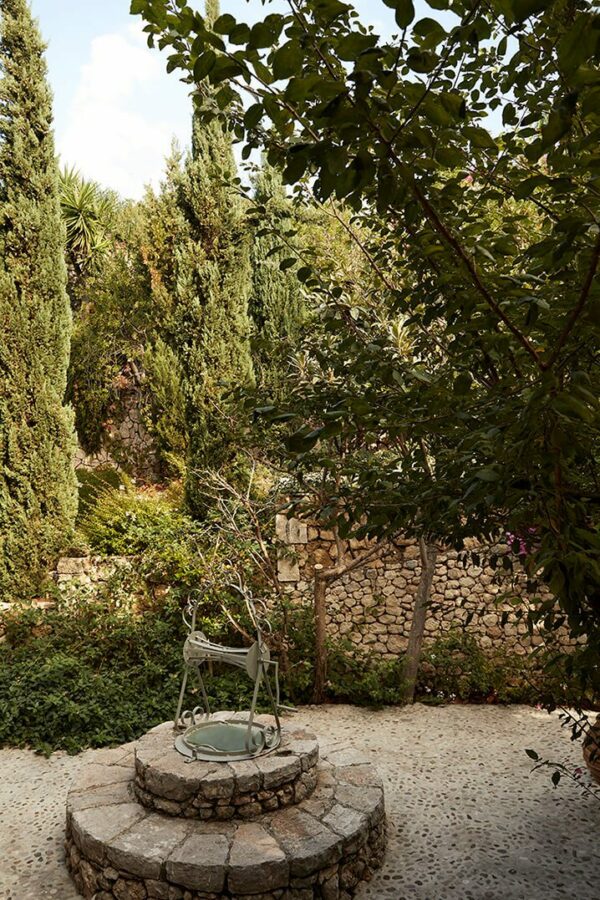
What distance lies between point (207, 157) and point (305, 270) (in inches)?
293

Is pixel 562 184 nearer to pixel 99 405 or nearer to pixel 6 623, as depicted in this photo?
pixel 6 623

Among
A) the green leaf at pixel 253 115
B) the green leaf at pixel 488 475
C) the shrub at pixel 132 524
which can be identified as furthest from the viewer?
the shrub at pixel 132 524

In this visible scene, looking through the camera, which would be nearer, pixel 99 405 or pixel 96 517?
pixel 96 517

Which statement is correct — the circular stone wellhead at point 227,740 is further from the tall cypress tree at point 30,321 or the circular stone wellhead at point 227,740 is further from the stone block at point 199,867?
the tall cypress tree at point 30,321

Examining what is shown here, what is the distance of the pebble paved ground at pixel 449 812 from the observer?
3.18m

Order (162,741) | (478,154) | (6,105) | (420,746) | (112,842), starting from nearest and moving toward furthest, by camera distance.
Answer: (478,154), (112,842), (162,741), (420,746), (6,105)

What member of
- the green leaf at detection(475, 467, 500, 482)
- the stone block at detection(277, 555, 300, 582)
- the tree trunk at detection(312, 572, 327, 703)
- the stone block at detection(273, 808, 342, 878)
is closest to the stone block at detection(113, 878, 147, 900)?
the stone block at detection(273, 808, 342, 878)

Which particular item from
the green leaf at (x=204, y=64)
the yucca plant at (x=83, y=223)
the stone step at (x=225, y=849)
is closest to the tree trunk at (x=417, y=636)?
the stone step at (x=225, y=849)

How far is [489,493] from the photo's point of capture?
143cm

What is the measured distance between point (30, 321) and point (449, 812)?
7.09m

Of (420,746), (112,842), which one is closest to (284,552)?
(420,746)

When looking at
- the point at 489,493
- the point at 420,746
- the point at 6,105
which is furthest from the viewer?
the point at 6,105

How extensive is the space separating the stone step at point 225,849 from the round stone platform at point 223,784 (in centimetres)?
5

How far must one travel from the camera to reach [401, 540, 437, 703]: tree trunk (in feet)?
19.3
